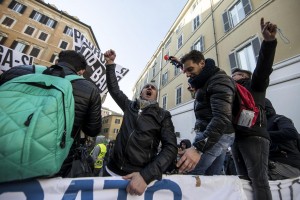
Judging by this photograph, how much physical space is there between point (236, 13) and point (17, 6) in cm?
2746

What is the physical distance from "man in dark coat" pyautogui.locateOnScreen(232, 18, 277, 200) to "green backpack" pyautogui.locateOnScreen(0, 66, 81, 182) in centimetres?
179

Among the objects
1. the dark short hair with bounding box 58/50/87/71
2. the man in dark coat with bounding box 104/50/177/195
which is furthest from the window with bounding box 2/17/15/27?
the man in dark coat with bounding box 104/50/177/195

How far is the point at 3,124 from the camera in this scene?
94 cm

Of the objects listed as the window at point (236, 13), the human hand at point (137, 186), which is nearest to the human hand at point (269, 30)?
the human hand at point (137, 186)

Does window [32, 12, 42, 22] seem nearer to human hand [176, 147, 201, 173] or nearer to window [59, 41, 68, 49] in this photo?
window [59, 41, 68, 49]

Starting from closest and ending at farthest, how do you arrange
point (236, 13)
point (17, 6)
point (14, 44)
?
point (236, 13) < point (14, 44) < point (17, 6)

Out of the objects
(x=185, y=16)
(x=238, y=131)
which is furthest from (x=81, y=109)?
(x=185, y=16)

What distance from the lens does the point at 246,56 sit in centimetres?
839

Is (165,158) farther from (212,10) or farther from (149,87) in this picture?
(212,10)

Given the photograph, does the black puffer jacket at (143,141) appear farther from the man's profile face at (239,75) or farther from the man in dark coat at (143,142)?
the man's profile face at (239,75)

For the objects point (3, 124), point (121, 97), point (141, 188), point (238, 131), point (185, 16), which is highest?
point (185, 16)

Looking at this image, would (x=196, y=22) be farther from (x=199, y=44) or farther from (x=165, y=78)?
(x=165, y=78)

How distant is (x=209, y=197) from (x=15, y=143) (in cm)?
175

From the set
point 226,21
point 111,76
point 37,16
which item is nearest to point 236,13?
point 226,21
